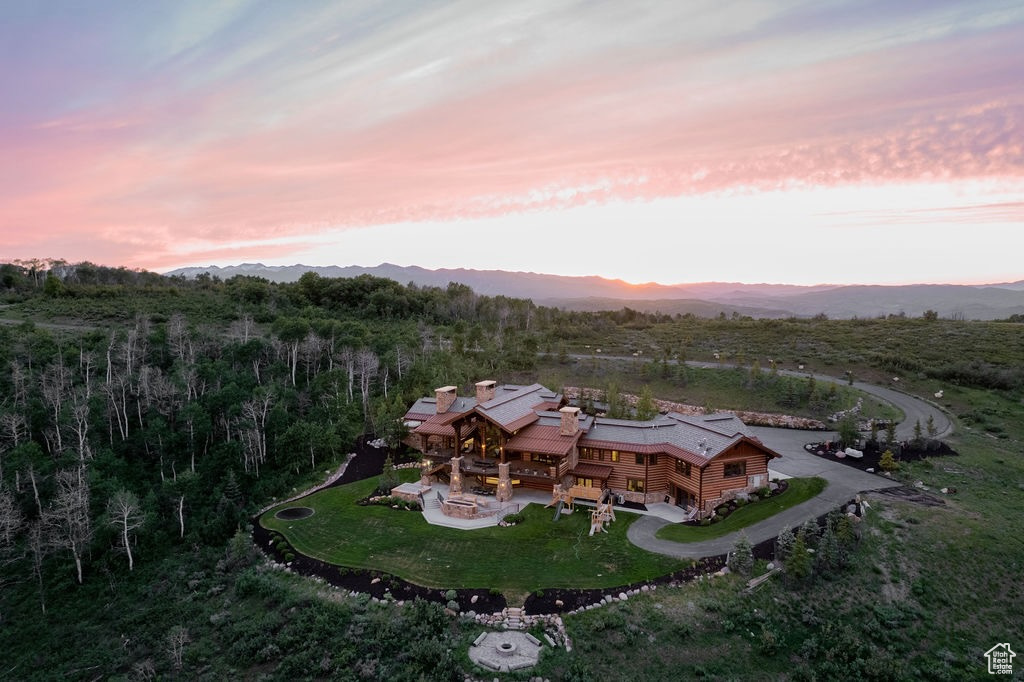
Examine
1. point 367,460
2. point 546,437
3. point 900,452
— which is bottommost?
point 367,460

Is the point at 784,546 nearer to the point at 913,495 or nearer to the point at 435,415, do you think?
the point at 913,495

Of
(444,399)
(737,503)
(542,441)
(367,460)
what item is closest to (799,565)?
(737,503)

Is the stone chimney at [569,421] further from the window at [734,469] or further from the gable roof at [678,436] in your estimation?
the window at [734,469]

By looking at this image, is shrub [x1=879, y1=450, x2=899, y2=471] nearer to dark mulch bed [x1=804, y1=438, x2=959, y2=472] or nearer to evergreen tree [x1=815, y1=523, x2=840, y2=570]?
dark mulch bed [x1=804, y1=438, x2=959, y2=472]

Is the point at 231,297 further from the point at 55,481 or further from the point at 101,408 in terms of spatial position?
the point at 55,481

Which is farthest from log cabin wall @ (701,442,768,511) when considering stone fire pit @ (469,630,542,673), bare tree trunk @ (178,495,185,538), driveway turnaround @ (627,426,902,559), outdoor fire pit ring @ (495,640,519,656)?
bare tree trunk @ (178,495,185,538)
